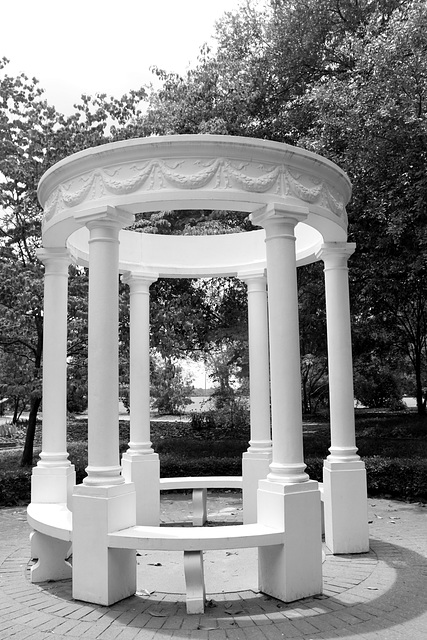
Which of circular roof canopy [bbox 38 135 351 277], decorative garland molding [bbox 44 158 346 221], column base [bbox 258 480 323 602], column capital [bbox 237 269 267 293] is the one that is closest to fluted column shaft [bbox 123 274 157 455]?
column capital [bbox 237 269 267 293]

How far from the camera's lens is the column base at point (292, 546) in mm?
6684

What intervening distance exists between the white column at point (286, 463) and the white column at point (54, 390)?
3413mm

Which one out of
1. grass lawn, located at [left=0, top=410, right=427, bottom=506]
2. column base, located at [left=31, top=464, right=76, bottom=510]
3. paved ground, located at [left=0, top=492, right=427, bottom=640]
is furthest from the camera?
grass lawn, located at [left=0, top=410, right=427, bottom=506]

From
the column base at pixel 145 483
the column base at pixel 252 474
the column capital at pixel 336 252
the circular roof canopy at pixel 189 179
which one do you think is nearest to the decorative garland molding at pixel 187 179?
the circular roof canopy at pixel 189 179

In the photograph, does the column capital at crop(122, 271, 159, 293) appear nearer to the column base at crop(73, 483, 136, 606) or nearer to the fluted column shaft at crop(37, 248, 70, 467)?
the fluted column shaft at crop(37, 248, 70, 467)

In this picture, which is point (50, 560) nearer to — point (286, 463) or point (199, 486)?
point (286, 463)

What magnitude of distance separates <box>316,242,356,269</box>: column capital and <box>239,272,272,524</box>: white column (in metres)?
2.43

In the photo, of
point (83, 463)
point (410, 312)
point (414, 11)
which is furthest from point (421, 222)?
point (410, 312)

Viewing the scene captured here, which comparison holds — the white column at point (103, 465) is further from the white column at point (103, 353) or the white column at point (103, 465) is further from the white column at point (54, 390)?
the white column at point (54, 390)

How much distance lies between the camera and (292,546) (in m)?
6.73

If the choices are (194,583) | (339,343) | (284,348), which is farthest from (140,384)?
(194,583)

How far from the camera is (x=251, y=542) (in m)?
6.49

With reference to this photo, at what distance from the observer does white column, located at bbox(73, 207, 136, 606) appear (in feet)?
21.8

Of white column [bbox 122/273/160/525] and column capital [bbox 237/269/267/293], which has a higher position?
column capital [bbox 237/269/267/293]
